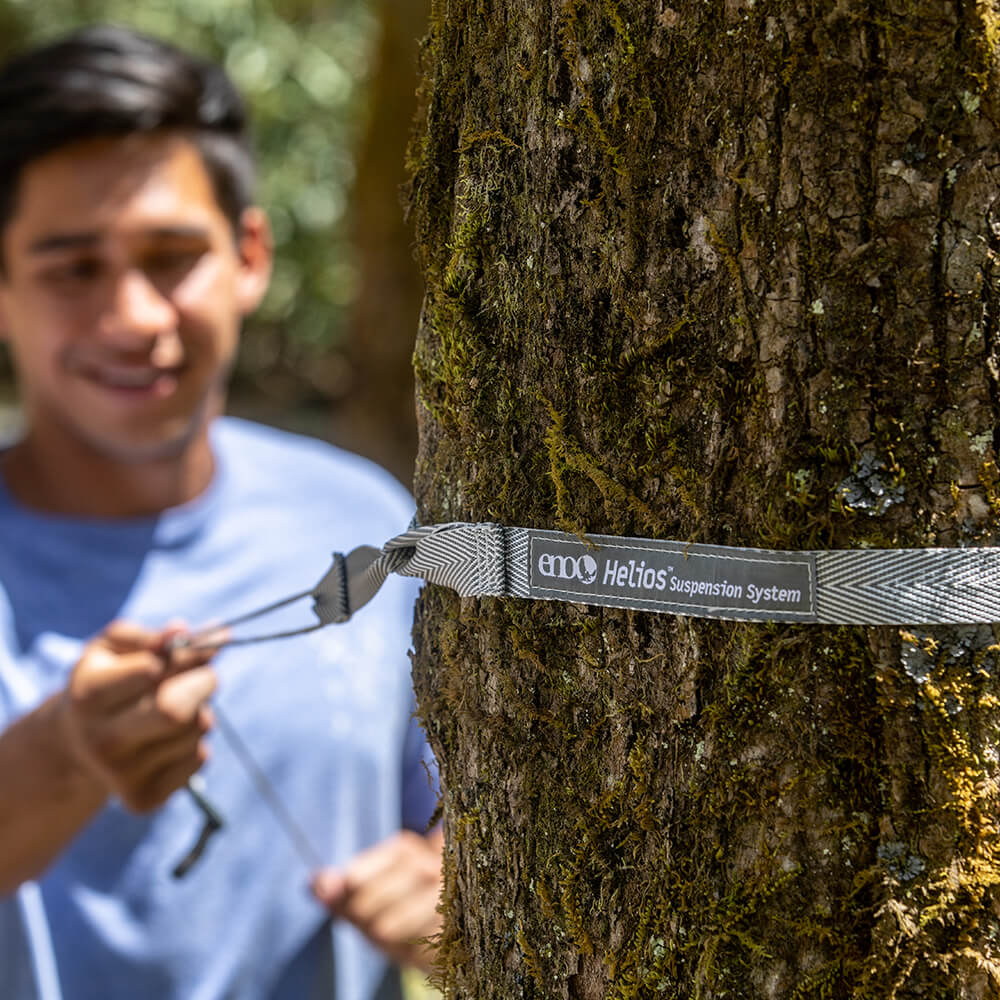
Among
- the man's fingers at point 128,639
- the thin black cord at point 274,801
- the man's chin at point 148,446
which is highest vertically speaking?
the man's chin at point 148,446

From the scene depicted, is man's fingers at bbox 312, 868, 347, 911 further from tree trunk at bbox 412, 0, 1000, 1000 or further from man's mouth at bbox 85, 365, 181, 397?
tree trunk at bbox 412, 0, 1000, 1000

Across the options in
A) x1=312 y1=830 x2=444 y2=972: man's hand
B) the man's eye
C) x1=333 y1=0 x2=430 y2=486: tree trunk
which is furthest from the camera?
x1=333 y1=0 x2=430 y2=486: tree trunk

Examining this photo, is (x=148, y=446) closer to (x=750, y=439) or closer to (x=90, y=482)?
(x=90, y=482)

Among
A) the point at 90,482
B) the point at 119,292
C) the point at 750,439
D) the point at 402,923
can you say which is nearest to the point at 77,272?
the point at 119,292

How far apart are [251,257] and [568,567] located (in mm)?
2358

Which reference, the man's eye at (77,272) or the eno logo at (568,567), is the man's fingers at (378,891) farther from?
the eno logo at (568,567)

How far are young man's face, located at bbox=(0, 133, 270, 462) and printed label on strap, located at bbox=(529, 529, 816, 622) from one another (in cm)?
173

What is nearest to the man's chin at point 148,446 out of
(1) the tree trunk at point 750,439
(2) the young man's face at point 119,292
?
(2) the young man's face at point 119,292

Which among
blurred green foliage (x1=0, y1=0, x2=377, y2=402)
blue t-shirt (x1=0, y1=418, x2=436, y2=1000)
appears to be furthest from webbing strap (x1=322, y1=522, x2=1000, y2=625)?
blurred green foliage (x1=0, y1=0, x2=377, y2=402)

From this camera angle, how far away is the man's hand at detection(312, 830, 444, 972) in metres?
2.39

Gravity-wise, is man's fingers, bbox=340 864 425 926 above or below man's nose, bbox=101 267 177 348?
below

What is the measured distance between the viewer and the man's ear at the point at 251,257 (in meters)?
2.99

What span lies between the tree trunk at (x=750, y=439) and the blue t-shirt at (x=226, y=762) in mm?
1362

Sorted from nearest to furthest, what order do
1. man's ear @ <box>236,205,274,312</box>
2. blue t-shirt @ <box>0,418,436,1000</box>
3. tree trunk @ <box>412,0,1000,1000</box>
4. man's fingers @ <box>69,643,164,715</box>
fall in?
tree trunk @ <box>412,0,1000,1000</box>
man's fingers @ <box>69,643,164,715</box>
blue t-shirt @ <box>0,418,436,1000</box>
man's ear @ <box>236,205,274,312</box>
